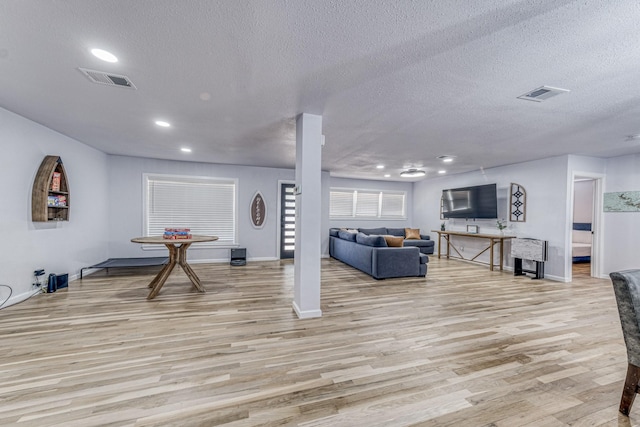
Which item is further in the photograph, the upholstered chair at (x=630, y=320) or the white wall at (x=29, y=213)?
the white wall at (x=29, y=213)

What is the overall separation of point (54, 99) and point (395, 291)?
4.91 meters

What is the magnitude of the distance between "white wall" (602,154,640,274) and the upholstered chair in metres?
4.96

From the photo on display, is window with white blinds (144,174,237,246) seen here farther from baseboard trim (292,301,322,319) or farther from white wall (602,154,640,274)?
white wall (602,154,640,274)

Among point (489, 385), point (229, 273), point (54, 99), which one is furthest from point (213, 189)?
point (489, 385)

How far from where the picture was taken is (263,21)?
1640mm

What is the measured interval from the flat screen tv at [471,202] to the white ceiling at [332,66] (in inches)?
96.1

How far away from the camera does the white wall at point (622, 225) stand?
4.89 metres

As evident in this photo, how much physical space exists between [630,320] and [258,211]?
20.3 feet

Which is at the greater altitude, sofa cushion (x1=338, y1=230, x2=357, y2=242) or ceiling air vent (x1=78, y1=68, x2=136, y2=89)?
ceiling air vent (x1=78, y1=68, x2=136, y2=89)

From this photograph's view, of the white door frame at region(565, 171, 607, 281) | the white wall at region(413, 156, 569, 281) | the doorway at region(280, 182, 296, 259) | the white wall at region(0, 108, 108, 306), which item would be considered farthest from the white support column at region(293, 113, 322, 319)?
the white door frame at region(565, 171, 607, 281)

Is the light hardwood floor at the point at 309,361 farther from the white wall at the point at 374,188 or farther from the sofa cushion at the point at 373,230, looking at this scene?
the white wall at the point at 374,188

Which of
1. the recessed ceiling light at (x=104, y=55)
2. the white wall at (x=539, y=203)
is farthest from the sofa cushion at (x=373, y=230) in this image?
the recessed ceiling light at (x=104, y=55)

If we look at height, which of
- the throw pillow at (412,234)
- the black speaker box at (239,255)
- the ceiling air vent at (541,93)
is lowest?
the black speaker box at (239,255)

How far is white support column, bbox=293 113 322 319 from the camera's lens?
3.05 metres
